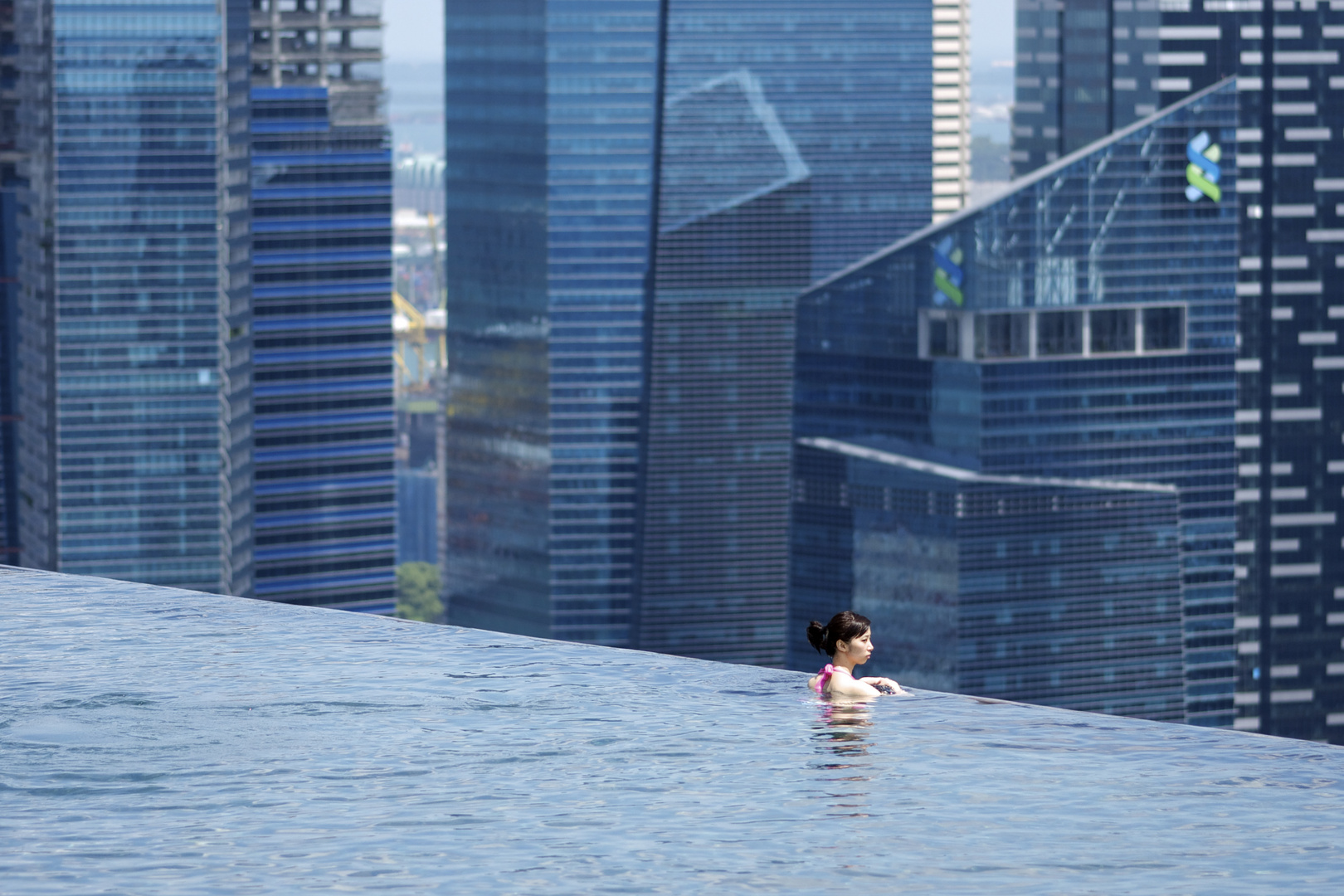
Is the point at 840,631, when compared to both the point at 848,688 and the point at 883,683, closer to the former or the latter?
the point at 848,688

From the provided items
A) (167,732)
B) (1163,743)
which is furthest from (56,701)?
(1163,743)

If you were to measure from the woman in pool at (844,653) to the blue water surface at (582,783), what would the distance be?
70 centimetres

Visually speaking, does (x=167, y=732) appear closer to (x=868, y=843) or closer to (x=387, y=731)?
(x=387, y=731)

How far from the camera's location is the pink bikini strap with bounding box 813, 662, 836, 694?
6725 centimetres

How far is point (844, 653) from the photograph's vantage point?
211ft

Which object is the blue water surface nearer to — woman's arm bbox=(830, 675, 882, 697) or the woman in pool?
woman's arm bbox=(830, 675, 882, 697)

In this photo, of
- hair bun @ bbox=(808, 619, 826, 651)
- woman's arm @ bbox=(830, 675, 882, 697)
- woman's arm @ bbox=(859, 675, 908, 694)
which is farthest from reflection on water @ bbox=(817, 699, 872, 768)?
hair bun @ bbox=(808, 619, 826, 651)

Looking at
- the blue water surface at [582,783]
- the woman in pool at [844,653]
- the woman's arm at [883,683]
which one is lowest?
the blue water surface at [582,783]

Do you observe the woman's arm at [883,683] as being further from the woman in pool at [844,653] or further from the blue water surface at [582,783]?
the blue water surface at [582,783]

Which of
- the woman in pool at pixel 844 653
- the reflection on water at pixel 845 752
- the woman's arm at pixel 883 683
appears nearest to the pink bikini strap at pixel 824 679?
the woman in pool at pixel 844 653

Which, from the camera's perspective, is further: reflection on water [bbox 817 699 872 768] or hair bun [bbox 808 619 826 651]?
reflection on water [bbox 817 699 872 768]

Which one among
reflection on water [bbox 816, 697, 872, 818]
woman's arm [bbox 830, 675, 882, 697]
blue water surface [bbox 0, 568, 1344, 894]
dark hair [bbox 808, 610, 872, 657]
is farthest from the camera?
woman's arm [bbox 830, 675, 882, 697]

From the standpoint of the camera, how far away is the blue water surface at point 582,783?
167 ft

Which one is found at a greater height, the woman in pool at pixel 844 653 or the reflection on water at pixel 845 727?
the woman in pool at pixel 844 653
